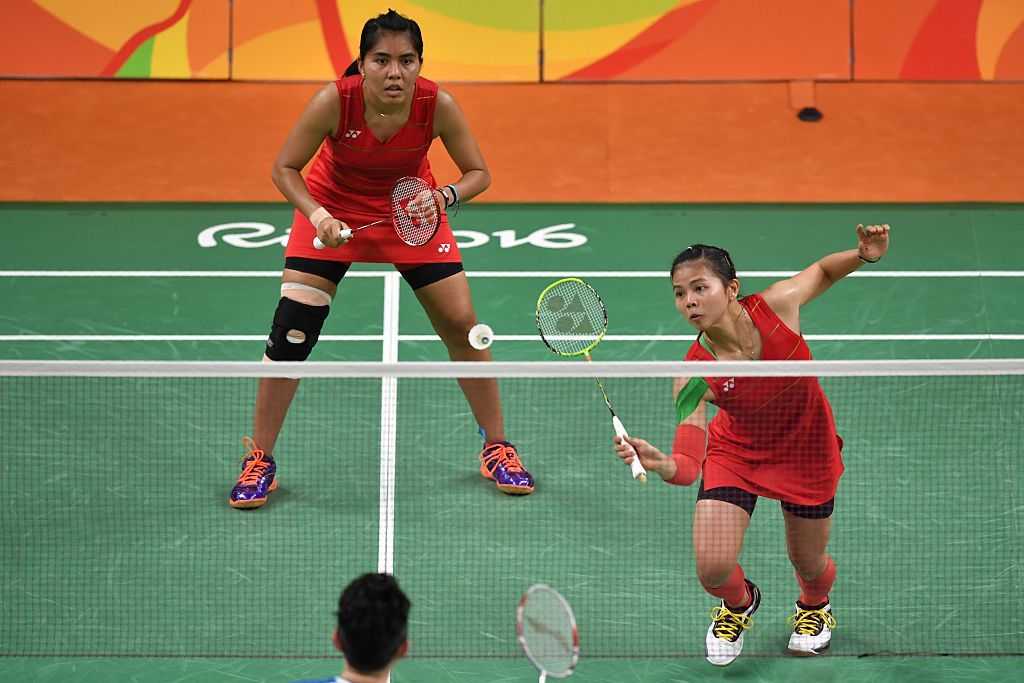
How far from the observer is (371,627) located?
10.4 feet

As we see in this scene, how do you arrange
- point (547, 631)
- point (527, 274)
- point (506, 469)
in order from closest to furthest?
point (547, 631)
point (506, 469)
point (527, 274)

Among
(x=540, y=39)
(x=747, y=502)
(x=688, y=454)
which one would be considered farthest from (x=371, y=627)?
(x=540, y=39)

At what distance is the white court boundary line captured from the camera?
27.1 ft

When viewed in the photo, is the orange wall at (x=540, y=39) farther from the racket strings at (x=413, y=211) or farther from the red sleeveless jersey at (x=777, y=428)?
the red sleeveless jersey at (x=777, y=428)

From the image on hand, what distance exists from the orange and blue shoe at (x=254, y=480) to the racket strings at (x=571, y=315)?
1.55m

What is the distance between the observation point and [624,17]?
32.3ft

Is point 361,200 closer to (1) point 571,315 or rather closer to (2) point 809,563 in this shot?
(1) point 571,315

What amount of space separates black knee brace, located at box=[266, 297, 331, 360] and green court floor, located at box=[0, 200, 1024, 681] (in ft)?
2.36

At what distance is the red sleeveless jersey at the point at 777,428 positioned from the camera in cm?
491

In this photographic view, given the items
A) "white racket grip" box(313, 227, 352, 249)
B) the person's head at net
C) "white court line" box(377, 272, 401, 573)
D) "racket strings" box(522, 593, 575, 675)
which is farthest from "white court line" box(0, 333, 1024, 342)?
the person's head at net

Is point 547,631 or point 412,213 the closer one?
point 547,631

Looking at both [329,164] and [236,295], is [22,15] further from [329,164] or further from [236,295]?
[329,164]

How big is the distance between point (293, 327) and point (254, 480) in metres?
0.75

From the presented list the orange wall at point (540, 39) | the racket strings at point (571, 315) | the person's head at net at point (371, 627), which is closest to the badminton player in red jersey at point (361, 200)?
the racket strings at point (571, 315)
